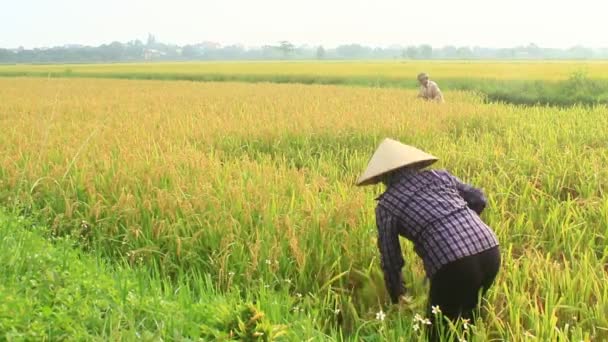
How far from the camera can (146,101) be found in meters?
A: 12.2

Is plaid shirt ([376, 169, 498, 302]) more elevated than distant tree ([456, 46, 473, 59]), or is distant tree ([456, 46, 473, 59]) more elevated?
distant tree ([456, 46, 473, 59])

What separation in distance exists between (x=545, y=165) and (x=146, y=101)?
9488mm

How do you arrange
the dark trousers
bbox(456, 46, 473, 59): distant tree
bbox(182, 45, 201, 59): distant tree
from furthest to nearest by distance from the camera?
bbox(182, 45, 201, 59): distant tree, bbox(456, 46, 473, 59): distant tree, the dark trousers

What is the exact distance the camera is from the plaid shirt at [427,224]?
2.25 m

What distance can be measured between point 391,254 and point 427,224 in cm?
20

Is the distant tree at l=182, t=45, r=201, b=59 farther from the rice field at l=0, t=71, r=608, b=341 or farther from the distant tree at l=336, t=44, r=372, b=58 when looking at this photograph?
the rice field at l=0, t=71, r=608, b=341

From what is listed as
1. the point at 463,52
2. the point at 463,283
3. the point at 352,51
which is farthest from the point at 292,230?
the point at 352,51

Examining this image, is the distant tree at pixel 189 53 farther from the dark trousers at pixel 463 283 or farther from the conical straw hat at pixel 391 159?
the dark trousers at pixel 463 283

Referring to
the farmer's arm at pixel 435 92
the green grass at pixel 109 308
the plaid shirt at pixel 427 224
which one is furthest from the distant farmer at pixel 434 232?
the farmer's arm at pixel 435 92

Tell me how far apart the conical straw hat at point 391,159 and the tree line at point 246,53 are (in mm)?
90430

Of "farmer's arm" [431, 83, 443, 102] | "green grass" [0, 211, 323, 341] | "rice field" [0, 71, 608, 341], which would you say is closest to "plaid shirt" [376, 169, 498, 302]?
"rice field" [0, 71, 608, 341]

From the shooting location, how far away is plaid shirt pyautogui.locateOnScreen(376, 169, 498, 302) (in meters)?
2.25

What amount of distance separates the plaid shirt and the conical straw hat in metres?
0.08

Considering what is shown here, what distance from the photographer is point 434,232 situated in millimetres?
2281
